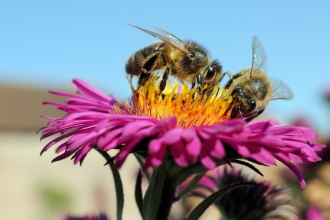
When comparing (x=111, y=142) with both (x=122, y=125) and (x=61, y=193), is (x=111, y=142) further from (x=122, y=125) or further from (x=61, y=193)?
(x=61, y=193)

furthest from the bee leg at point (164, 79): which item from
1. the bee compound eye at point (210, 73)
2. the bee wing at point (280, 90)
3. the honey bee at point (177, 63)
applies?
the bee wing at point (280, 90)

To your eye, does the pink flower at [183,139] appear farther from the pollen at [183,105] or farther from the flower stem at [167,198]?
the flower stem at [167,198]

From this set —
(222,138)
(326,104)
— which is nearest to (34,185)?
(326,104)

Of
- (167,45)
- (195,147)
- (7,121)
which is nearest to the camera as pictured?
(195,147)

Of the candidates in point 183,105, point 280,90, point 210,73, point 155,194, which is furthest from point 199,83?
point 155,194

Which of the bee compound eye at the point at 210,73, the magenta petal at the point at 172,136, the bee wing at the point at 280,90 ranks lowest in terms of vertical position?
the bee wing at the point at 280,90

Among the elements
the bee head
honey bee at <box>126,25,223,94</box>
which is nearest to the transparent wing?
honey bee at <box>126,25,223,94</box>
